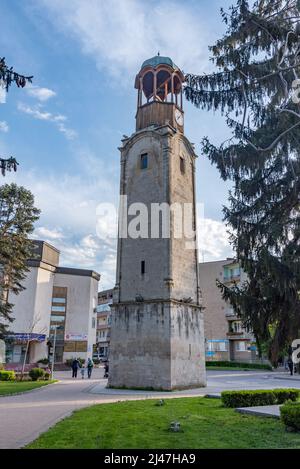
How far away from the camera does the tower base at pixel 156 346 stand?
2048cm

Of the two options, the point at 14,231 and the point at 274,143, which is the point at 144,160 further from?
the point at 274,143

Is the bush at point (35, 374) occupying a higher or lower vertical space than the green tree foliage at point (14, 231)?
lower

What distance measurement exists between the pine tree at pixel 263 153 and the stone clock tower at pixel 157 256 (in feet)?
33.4

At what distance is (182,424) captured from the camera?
385 inches

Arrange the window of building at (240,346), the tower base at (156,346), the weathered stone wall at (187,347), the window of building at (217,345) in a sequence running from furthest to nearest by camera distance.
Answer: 1. the window of building at (217,345)
2. the window of building at (240,346)
3. the weathered stone wall at (187,347)
4. the tower base at (156,346)

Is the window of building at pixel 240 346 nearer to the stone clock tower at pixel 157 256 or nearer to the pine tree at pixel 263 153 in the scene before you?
the stone clock tower at pixel 157 256

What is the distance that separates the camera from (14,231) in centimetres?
2839

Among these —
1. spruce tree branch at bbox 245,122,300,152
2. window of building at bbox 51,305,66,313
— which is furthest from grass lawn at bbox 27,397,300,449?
window of building at bbox 51,305,66,313

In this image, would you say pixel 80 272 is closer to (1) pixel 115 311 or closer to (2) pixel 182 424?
(1) pixel 115 311

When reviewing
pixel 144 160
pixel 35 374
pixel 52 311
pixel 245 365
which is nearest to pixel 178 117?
pixel 144 160

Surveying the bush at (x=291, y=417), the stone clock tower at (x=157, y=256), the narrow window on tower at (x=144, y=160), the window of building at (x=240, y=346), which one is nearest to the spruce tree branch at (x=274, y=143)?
the bush at (x=291, y=417)

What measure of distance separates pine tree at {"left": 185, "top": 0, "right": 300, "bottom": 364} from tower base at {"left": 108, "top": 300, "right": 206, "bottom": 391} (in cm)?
990

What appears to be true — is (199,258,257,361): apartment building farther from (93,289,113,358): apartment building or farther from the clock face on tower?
the clock face on tower

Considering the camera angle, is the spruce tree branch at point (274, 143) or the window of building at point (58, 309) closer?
the spruce tree branch at point (274, 143)
